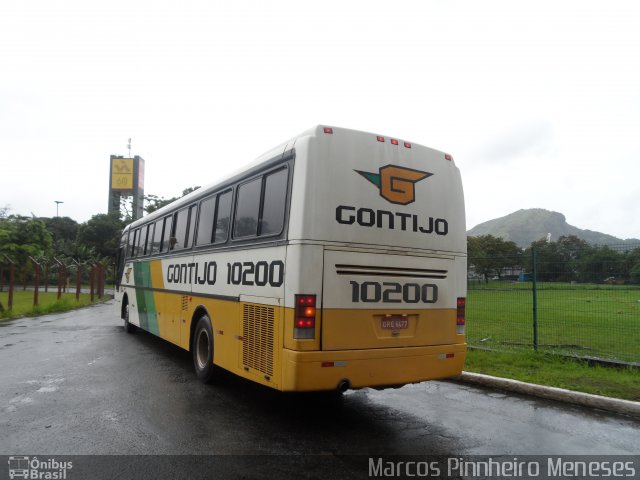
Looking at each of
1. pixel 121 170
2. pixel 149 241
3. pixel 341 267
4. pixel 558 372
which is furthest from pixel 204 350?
pixel 121 170

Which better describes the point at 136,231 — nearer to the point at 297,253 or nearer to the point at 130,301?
the point at 130,301

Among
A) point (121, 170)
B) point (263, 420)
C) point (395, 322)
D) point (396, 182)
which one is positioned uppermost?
point (121, 170)

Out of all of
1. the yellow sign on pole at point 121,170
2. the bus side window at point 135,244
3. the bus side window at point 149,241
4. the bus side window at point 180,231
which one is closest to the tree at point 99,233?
the yellow sign on pole at point 121,170

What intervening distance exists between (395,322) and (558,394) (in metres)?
2.91

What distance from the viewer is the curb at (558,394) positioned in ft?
19.0

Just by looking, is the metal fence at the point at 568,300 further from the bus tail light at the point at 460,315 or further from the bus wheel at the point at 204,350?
the bus wheel at the point at 204,350

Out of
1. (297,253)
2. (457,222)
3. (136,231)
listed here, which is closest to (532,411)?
(457,222)

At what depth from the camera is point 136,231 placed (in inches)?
502

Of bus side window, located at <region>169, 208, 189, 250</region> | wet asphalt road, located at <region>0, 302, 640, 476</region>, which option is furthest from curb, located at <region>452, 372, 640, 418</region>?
bus side window, located at <region>169, 208, 189, 250</region>

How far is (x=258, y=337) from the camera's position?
5.43m

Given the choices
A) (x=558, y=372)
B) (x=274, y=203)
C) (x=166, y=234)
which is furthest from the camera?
(x=166, y=234)

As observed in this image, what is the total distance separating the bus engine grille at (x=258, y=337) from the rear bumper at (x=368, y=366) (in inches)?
16.1

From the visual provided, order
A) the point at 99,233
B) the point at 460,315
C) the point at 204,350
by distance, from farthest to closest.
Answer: the point at 99,233, the point at 204,350, the point at 460,315

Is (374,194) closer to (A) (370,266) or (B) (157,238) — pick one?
(A) (370,266)
